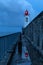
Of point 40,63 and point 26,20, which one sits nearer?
point 40,63

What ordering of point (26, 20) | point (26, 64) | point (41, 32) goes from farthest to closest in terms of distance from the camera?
point (26, 20)
point (41, 32)
point (26, 64)

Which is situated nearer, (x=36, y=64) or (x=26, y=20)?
(x=36, y=64)

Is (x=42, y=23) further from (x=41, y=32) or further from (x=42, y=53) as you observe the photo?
(x=42, y=53)

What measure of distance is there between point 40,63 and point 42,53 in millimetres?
1701

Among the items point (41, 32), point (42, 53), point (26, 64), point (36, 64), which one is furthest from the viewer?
point (41, 32)

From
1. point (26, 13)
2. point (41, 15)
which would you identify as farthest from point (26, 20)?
point (41, 15)

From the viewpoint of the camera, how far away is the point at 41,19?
10.3m

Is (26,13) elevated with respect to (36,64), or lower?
elevated

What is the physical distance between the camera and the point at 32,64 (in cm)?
826

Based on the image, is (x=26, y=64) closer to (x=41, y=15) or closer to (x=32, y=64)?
(x=32, y=64)

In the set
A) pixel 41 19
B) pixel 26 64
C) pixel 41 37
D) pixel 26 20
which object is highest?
pixel 26 20

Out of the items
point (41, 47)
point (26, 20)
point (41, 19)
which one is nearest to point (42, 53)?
point (41, 47)

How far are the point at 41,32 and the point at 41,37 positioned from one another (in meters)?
0.21

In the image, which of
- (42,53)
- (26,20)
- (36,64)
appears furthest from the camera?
(26,20)
